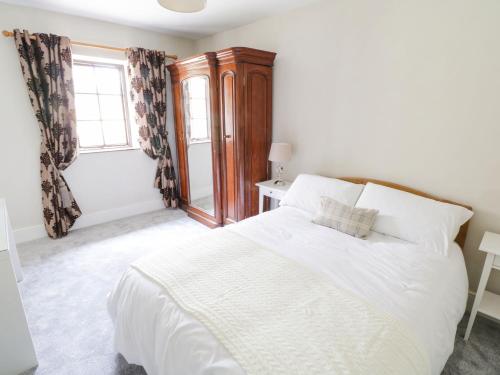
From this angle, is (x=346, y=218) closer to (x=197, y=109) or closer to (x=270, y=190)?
(x=270, y=190)

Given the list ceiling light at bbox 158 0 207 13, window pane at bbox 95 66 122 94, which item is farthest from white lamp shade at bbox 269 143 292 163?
window pane at bbox 95 66 122 94

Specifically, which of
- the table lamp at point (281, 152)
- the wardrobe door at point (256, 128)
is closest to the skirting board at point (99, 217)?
the wardrobe door at point (256, 128)

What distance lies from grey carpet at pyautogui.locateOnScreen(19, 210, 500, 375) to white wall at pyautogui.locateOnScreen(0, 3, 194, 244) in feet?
1.04

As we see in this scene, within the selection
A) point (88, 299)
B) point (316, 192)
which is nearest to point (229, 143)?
point (316, 192)

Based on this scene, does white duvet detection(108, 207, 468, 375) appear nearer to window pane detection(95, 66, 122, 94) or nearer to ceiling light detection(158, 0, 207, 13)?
ceiling light detection(158, 0, 207, 13)

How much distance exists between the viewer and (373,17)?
6.99 ft

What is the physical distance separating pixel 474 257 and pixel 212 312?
1.98m

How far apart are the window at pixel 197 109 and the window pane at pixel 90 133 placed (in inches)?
44.1

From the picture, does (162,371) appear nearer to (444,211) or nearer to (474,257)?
(444,211)

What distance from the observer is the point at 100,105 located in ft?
11.0

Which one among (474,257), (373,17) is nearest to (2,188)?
(373,17)

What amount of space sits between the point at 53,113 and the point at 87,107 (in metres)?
0.49

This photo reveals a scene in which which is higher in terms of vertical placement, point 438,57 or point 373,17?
point 373,17

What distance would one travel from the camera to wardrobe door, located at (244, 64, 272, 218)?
2762 millimetres
